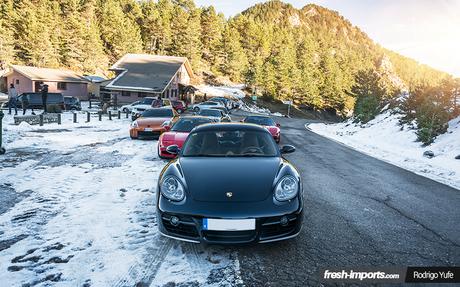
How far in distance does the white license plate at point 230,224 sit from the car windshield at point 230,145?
1.52 m

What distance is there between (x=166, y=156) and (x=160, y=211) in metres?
5.83

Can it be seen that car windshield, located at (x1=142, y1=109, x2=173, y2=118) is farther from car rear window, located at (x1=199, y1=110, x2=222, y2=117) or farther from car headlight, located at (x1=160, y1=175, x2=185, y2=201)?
car headlight, located at (x1=160, y1=175, x2=185, y2=201)

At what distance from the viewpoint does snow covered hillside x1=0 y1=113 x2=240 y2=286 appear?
337 cm

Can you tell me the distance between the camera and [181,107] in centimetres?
3566

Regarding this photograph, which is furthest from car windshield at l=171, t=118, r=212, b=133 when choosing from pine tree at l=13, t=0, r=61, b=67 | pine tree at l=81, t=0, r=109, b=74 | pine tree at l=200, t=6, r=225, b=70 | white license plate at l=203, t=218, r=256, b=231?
pine tree at l=200, t=6, r=225, b=70

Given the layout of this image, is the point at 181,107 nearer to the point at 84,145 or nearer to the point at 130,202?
the point at 84,145

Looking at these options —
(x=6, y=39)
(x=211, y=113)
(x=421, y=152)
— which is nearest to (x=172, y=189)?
(x=421, y=152)

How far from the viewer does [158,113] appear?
51.9 ft

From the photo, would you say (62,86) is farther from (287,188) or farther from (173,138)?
(287,188)

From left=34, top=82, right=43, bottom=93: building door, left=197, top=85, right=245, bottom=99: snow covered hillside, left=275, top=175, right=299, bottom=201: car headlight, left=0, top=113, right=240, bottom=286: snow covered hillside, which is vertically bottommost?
left=0, top=113, right=240, bottom=286: snow covered hillside

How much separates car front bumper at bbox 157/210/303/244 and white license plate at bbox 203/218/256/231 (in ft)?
0.19

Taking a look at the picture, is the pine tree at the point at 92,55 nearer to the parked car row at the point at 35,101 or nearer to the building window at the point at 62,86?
the building window at the point at 62,86

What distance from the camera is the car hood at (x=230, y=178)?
3797 mm

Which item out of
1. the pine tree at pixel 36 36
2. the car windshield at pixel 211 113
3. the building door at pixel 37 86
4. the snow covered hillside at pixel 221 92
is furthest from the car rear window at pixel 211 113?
the pine tree at pixel 36 36
